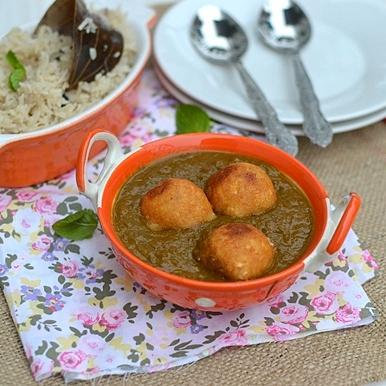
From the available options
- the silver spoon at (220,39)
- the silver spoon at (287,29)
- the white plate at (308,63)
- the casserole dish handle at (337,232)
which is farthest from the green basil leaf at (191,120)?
the casserole dish handle at (337,232)

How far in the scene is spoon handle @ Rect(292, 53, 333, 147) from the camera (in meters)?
1.61

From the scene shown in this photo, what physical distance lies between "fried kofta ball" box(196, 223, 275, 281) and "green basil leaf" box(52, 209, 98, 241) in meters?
0.32

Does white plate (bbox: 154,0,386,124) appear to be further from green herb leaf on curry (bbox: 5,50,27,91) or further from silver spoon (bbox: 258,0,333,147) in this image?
green herb leaf on curry (bbox: 5,50,27,91)

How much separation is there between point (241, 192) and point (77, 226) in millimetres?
360

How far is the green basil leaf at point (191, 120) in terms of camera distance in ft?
5.45

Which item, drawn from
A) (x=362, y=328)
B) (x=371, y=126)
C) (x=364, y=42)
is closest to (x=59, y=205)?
(x=362, y=328)

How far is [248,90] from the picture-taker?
1741 millimetres

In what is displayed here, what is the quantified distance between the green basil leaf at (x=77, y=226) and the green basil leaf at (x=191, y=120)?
14.4 inches

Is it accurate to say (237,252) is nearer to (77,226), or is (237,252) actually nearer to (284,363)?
(284,363)

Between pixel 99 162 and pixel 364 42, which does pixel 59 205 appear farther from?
pixel 364 42

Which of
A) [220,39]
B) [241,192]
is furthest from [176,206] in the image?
[220,39]

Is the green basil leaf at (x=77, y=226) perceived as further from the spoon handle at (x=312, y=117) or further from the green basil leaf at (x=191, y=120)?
the spoon handle at (x=312, y=117)

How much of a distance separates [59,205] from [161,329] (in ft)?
1.28

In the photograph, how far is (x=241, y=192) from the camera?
1.24 meters
